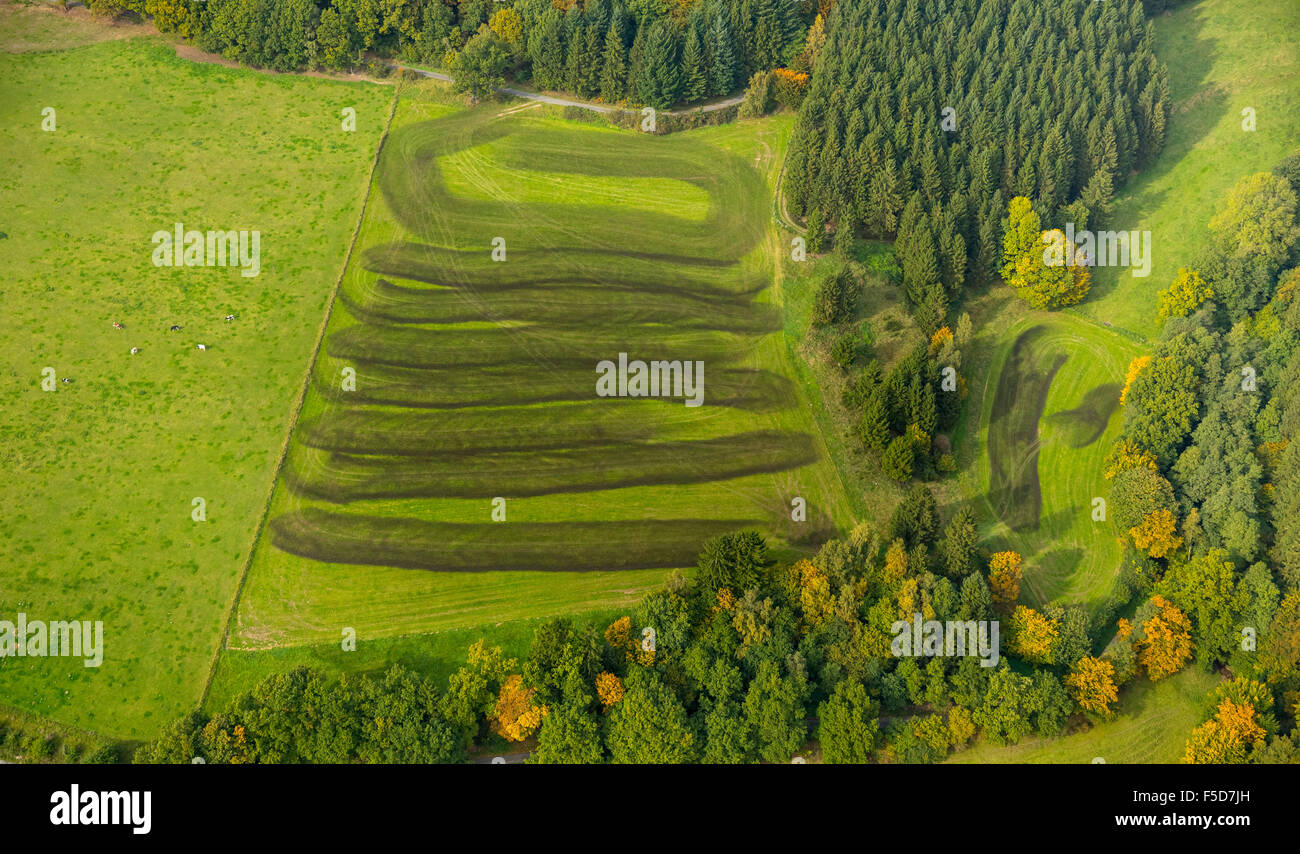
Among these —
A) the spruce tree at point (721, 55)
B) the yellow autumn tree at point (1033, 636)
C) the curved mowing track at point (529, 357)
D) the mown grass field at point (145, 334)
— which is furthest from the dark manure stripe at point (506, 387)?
the spruce tree at point (721, 55)

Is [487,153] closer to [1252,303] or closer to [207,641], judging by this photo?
[207,641]

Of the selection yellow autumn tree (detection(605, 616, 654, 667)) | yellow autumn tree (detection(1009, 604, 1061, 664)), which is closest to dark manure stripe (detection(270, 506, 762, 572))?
yellow autumn tree (detection(605, 616, 654, 667))

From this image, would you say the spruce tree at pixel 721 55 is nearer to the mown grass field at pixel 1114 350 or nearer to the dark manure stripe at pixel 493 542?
the mown grass field at pixel 1114 350

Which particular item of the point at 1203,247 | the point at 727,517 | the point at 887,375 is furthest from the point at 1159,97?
the point at 727,517

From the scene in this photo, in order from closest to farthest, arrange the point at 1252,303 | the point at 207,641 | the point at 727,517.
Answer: the point at 207,641, the point at 727,517, the point at 1252,303

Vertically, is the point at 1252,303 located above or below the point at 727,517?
above

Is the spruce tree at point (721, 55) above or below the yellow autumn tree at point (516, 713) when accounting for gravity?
above

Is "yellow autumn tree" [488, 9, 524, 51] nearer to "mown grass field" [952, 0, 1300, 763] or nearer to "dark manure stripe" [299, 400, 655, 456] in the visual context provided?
"dark manure stripe" [299, 400, 655, 456]
